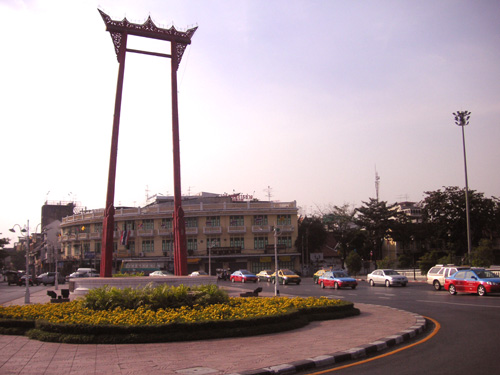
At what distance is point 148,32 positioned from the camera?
114 feet

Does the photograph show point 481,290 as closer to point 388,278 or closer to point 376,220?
point 388,278

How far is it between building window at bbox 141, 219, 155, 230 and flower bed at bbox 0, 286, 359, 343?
5651 centimetres

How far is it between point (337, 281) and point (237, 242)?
120 ft

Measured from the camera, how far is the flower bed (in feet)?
37.3

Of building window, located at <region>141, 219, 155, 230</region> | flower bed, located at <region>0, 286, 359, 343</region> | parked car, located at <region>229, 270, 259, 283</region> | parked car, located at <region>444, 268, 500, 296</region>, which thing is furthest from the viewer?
building window, located at <region>141, 219, 155, 230</region>

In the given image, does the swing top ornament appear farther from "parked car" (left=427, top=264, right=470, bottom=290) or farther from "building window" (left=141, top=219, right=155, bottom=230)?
"building window" (left=141, top=219, right=155, bottom=230)

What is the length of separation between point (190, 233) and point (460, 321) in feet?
191

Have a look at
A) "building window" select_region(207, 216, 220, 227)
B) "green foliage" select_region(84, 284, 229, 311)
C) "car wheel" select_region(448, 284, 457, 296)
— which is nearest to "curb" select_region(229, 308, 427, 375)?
"green foliage" select_region(84, 284, 229, 311)

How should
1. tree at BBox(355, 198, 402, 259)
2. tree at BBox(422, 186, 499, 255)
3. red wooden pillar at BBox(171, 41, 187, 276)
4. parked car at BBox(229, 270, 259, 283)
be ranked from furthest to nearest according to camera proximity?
tree at BBox(355, 198, 402, 259)
tree at BBox(422, 186, 499, 255)
parked car at BBox(229, 270, 259, 283)
red wooden pillar at BBox(171, 41, 187, 276)

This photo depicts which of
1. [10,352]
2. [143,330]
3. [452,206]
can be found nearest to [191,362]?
[143,330]

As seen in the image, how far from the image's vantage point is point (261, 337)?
11852 millimetres

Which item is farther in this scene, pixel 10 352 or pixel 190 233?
pixel 190 233

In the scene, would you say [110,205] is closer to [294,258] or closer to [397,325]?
[397,325]

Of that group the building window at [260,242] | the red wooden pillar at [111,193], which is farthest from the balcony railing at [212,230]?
the red wooden pillar at [111,193]
